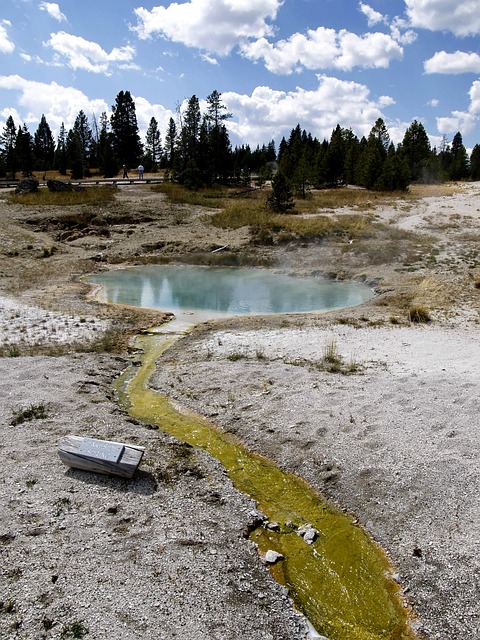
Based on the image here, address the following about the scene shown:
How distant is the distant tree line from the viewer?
66.8 m

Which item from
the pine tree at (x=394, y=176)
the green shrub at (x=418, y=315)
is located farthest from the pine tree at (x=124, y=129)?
the green shrub at (x=418, y=315)

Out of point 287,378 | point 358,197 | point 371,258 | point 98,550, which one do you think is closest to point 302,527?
point 98,550

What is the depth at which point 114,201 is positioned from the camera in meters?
47.0

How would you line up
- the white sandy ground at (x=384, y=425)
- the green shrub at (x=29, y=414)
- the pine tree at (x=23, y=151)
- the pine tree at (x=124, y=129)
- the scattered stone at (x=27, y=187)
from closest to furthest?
the white sandy ground at (x=384, y=425)
the green shrub at (x=29, y=414)
the scattered stone at (x=27, y=187)
the pine tree at (x=23, y=151)
the pine tree at (x=124, y=129)

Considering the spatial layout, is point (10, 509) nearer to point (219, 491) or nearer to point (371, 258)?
point (219, 491)

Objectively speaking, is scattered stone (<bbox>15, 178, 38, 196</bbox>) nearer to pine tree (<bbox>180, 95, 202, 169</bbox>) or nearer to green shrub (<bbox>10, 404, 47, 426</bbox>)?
pine tree (<bbox>180, 95, 202, 169</bbox>)

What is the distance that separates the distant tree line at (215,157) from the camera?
66.8m

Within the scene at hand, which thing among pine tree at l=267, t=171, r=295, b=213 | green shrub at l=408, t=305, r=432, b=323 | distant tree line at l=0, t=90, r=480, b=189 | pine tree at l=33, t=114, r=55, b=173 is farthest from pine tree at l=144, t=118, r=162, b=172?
green shrub at l=408, t=305, r=432, b=323

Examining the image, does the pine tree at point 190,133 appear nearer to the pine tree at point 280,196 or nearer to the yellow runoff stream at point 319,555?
the pine tree at point 280,196

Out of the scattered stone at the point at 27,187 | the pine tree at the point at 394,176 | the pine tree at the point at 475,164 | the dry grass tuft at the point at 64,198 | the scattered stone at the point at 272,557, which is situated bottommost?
the scattered stone at the point at 272,557

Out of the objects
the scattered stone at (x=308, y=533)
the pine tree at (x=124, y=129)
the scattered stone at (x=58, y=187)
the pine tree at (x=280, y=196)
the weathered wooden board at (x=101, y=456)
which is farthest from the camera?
the pine tree at (x=124, y=129)

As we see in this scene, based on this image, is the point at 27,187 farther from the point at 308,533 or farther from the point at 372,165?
the point at 308,533

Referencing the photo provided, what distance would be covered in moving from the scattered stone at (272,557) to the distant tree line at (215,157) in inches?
2033

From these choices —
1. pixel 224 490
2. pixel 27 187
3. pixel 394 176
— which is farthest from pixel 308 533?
pixel 394 176
